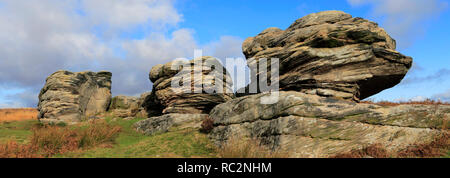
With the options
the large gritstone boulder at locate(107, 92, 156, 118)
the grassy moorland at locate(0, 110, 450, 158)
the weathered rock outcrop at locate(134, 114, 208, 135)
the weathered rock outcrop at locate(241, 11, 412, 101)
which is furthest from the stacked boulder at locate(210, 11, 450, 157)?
the large gritstone boulder at locate(107, 92, 156, 118)


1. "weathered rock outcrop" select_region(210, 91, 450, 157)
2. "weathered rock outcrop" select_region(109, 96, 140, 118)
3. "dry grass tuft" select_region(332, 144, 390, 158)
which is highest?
"weathered rock outcrop" select_region(109, 96, 140, 118)

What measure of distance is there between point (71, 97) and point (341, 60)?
109 feet

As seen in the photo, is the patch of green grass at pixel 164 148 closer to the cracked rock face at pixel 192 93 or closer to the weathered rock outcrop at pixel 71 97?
the cracked rock face at pixel 192 93

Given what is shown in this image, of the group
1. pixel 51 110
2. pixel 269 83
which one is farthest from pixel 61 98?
pixel 269 83

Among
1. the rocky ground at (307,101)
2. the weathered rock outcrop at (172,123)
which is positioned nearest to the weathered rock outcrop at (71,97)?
the rocky ground at (307,101)

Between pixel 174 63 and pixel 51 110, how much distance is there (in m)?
A: 17.8

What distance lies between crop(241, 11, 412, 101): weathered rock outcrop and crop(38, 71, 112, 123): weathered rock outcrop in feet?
92.4

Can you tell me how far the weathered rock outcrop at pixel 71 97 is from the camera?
29859mm

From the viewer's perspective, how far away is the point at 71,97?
Result: 31.3 metres

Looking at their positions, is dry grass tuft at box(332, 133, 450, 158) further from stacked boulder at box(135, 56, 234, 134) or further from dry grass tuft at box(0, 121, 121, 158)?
dry grass tuft at box(0, 121, 121, 158)

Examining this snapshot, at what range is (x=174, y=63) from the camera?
87.6ft

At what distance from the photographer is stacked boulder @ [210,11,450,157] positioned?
12531 mm

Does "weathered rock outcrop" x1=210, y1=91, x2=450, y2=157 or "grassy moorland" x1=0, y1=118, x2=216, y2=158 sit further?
"grassy moorland" x1=0, y1=118, x2=216, y2=158

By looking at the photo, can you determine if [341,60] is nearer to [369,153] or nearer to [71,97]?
[369,153]
